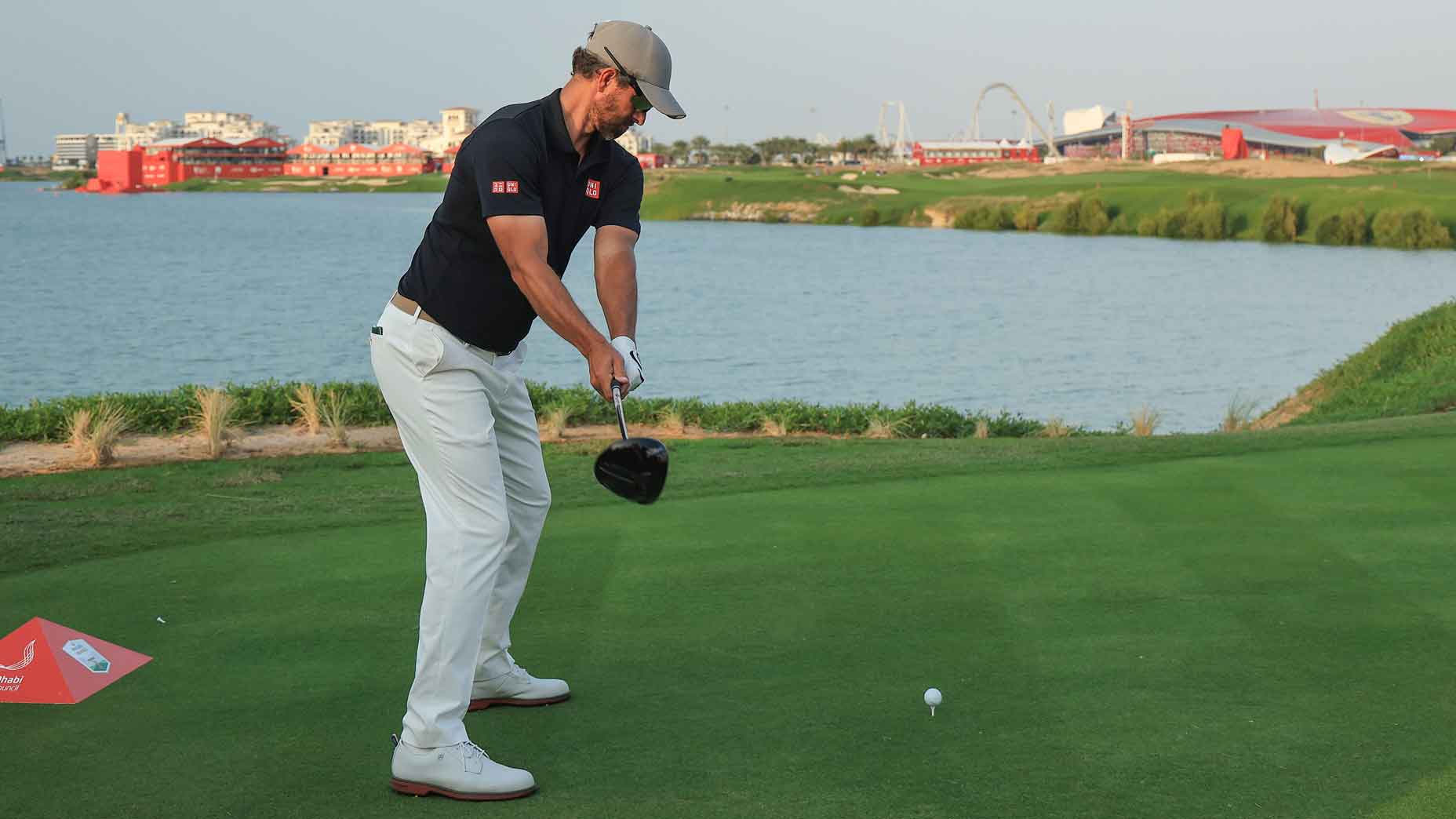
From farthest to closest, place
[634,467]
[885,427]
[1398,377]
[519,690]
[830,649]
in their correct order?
[1398,377] < [885,427] < [830,649] < [519,690] < [634,467]

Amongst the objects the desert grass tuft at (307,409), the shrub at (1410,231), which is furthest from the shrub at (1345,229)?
the desert grass tuft at (307,409)

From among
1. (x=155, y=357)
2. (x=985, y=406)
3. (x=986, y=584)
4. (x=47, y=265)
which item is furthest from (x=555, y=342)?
(x=47, y=265)

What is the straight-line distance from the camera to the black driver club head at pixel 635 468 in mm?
4383

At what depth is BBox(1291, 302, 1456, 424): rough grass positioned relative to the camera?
560 inches

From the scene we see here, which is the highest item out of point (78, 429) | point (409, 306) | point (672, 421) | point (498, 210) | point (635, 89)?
point (635, 89)

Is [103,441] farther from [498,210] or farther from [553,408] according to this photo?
[498,210]

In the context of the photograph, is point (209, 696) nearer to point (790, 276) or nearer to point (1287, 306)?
point (1287, 306)

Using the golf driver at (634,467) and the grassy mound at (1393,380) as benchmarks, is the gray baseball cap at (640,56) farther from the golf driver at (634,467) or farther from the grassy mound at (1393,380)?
the grassy mound at (1393,380)

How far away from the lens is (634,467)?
443cm

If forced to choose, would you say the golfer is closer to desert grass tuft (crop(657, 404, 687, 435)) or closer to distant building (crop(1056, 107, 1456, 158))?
desert grass tuft (crop(657, 404, 687, 435))

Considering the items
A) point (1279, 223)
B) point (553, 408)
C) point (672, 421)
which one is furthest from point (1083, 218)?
point (553, 408)

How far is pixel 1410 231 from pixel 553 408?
65.1 m

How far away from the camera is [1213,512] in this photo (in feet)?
24.7

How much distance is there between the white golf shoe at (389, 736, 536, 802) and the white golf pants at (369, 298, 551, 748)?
0.09 m
